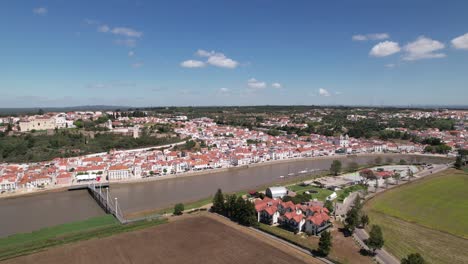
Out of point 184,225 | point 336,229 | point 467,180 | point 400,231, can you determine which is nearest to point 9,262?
point 184,225

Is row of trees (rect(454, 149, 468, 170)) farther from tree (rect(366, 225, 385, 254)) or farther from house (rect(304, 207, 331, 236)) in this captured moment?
tree (rect(366, 225, 385, 254))

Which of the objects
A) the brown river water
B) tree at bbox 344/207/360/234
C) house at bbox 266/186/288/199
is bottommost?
the brown river water

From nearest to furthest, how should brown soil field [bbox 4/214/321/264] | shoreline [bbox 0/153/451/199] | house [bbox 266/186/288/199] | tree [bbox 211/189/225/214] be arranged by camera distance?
brown soil field [bbox 4/214/321/264], tree [bbox 211/189/225/214], house [bbox 266/186/288/199], shoreline [bbox 0/153/451/199]

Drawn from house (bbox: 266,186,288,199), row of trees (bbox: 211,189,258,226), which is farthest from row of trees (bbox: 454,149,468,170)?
row of trees (bbox: 211,189,258,226)

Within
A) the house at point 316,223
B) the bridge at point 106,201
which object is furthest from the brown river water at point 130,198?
the house at point 316,223

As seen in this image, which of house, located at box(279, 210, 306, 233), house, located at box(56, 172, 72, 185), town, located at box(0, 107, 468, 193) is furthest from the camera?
town, located at box(0, 107, 468, 193)

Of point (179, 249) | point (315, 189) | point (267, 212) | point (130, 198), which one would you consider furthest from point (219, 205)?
point (315, 189)

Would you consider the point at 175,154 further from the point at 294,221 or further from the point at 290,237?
the point at 290,237

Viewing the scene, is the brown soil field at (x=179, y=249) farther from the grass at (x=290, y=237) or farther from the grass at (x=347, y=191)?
the grass at (x=347, y=191)
